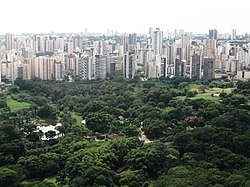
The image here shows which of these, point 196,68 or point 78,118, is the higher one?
point 196,68

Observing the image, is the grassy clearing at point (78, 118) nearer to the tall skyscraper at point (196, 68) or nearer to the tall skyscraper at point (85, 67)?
the tall skyscraper at point (85, 67)

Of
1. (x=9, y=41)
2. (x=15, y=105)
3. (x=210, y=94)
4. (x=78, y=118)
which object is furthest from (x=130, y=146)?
(x=9, y=41)

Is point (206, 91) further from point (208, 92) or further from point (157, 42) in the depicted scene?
point (157, 42)

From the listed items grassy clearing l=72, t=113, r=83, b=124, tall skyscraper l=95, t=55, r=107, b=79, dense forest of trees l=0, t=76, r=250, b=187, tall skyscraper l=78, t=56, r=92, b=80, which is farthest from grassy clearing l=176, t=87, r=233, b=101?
tall skyscraper l=78, t=56, r=92, b=80

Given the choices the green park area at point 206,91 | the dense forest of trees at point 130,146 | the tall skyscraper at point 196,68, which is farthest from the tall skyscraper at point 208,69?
the dense forest of trees at point 130,146

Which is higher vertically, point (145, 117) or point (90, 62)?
point (90, 62)

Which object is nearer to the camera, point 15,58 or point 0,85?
point 0,85

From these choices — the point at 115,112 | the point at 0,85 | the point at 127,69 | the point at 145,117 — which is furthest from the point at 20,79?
the point at 145,117

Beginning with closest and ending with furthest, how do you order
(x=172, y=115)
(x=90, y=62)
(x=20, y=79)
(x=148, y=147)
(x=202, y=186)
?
(x=202, y=186), (x=148, y=147), (x=172, y=115), (x=20, y=79), (x=90, y=62)

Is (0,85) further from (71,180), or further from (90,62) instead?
(71,180)
